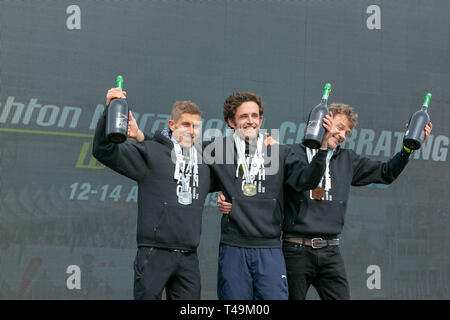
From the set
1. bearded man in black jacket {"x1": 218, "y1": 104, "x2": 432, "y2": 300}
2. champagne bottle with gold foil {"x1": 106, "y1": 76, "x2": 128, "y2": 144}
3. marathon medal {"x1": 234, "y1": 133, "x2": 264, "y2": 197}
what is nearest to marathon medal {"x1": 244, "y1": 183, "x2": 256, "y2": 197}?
marathon medal {"x1": 234, "y1": 133, "x2": 264, "y2": 197}

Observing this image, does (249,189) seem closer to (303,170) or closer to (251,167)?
(251,167)

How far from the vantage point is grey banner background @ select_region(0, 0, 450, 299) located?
3.84 meters

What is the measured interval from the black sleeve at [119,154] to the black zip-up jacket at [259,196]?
352mm

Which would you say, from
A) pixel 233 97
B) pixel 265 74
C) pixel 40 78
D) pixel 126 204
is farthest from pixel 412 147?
pixel 40 78

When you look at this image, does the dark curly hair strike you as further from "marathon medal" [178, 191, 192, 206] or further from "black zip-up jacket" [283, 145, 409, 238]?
"marathon medal" [178, 191, 192, 206]

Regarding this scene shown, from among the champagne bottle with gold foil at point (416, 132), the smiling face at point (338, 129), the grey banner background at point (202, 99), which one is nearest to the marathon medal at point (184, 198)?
the smiling face at point (338, 129)

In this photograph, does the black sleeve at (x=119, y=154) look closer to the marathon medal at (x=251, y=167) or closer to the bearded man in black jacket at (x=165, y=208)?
the bearded man in black jacket at (x=165, y=208)

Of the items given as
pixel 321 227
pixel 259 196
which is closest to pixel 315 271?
pixel 321 227

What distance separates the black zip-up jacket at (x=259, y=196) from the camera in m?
2.81

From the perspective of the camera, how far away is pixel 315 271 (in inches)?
118

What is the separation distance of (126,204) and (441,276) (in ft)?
7.73

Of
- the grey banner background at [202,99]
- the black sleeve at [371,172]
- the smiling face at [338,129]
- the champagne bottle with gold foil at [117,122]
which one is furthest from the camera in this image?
the grey banner background at [202,99]

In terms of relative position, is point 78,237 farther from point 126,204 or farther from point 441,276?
point 441,276

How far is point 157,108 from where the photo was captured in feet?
13.5
